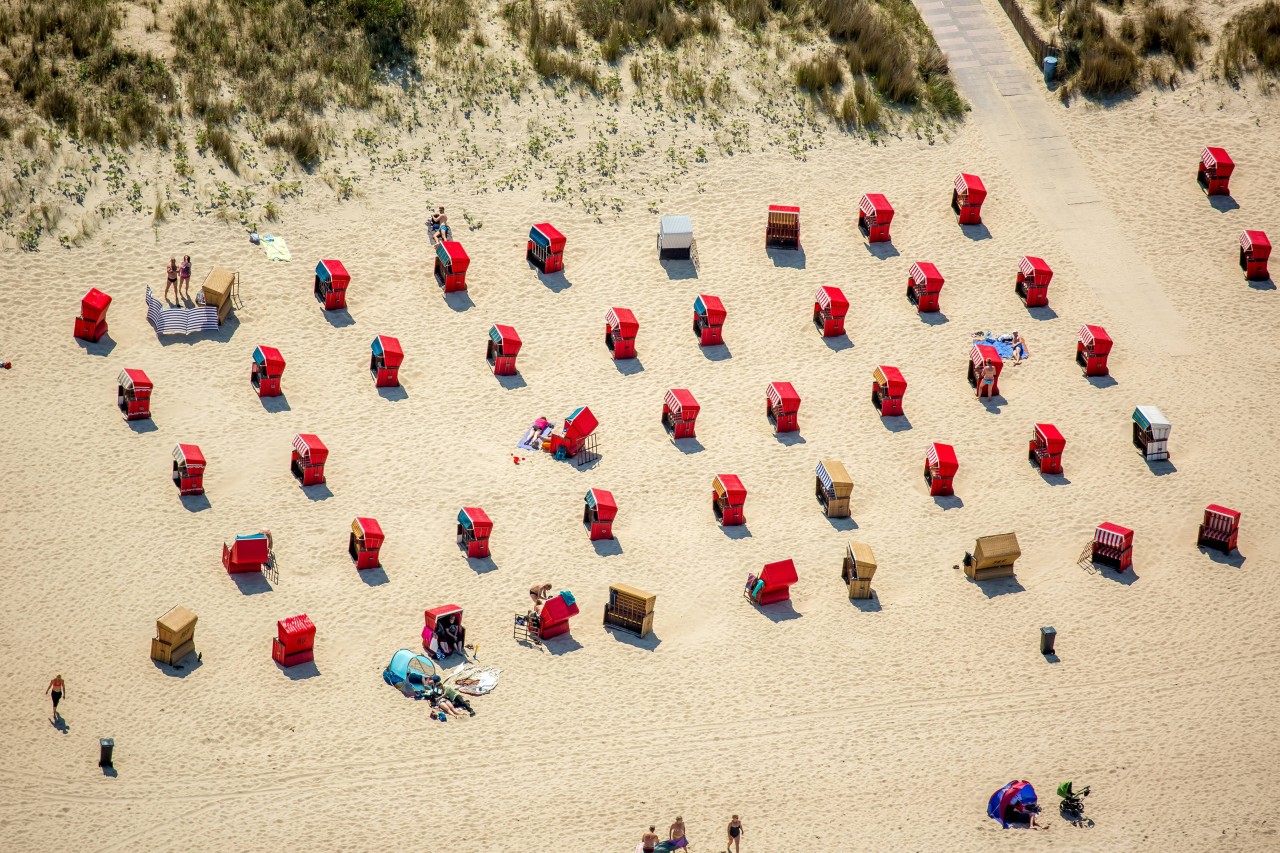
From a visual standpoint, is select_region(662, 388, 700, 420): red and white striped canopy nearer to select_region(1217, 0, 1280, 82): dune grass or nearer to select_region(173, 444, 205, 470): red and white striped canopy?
select_region(173, 444, 205, 470): red and white striped canopy

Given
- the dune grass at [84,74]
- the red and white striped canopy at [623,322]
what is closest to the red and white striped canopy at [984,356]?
the red and white striped canopy at [623,322]

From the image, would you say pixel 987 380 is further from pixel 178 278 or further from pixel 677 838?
pixel 178 278

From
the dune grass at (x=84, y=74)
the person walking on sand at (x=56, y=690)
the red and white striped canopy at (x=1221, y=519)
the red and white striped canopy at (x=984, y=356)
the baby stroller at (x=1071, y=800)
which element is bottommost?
the baby stroller at (x=1071, y=800)

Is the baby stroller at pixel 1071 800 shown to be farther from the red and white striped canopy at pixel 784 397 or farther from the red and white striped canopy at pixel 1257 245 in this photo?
the red and white striped canopy at pixel 1257 245

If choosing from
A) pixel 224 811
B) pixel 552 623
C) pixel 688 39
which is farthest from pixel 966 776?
pixel 688 39

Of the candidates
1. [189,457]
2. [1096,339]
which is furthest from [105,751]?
[1096,339]

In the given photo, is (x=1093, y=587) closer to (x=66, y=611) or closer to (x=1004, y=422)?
(x=1004, y=422)

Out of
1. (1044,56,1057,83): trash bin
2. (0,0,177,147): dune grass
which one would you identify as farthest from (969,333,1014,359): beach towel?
(0,0,177,147): dune grass
